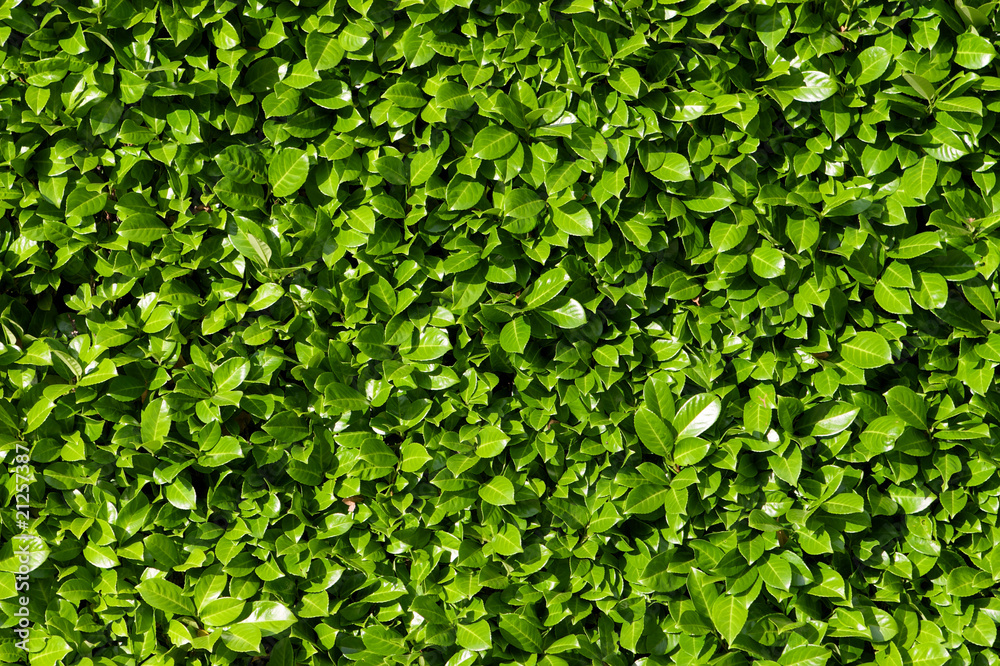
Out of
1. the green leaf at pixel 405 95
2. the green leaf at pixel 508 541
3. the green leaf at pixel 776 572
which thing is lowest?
the green leaf at pixel 776 572

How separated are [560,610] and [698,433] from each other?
800 millimetres

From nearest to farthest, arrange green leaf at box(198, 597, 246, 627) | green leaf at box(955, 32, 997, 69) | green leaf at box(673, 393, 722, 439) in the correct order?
green leaf at box(955, 32, 997, 69) < green leaf at box(673, 393, 722, 439) < green leaf at box(198, 597, 246, 627)

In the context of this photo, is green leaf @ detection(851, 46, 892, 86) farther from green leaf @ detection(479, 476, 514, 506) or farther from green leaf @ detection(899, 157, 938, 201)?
green leaf @ detection(479, 476, 514, 506)

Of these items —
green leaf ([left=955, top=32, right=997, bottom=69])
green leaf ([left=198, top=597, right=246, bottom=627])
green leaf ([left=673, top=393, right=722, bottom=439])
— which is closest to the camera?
green leaf ([left=955, top=32, right=997, bottom=69])

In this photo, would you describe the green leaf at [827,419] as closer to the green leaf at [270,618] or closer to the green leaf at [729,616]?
the green leaf at [729,616]

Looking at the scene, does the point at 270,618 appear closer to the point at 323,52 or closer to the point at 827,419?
the point at 323,52

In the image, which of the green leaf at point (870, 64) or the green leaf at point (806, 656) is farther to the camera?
the green leaf at point (806, 656)

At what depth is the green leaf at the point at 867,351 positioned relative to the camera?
7.31ft

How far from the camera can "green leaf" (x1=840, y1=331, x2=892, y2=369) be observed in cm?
223

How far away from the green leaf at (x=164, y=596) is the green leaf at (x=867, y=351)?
2.46 meters

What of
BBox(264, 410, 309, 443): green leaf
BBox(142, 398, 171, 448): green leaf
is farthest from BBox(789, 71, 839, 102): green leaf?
BBox(142, 398, 171, 448): green leaf

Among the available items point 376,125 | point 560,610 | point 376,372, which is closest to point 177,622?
point 376,372

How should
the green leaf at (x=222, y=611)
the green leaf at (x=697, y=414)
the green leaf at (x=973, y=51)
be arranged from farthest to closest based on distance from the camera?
the green leaf at (x=222, y=611), the green leaf at (x=697, y=414), the green leaf at (x=973, y=51)

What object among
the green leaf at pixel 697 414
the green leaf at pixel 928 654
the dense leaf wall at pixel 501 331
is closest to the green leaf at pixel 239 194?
the dense leaf wall at pixel 501 331
